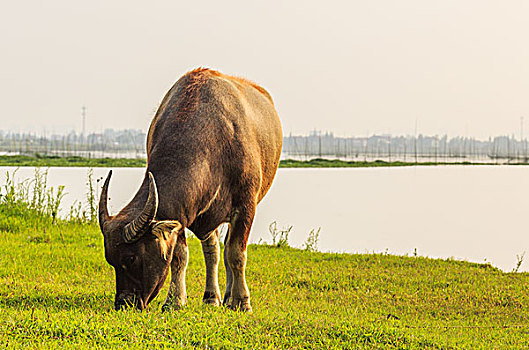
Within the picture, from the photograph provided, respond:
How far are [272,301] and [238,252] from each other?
1177 millimetres

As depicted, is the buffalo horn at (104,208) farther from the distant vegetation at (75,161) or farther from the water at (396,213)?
the distant vegetation at (75,161)

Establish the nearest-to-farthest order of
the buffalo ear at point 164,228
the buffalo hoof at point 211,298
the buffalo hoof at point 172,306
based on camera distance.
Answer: the buffalo ear at point 164,228 → the buffalo hoof at point 172,306 → the buffalo hoof at point 211,298

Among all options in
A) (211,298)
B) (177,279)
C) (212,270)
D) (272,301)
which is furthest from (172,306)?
(272,301)

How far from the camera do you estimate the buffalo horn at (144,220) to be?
16.5 ft

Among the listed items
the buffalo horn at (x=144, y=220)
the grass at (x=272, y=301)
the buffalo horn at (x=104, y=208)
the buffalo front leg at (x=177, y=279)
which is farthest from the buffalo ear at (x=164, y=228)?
the buffalo front leg at (x=177, y=279)

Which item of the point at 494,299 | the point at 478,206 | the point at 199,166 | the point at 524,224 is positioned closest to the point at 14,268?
the point at 199,166

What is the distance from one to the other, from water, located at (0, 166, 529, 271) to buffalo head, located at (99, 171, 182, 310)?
359 cm

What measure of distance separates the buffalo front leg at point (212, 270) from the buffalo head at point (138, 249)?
1.66m

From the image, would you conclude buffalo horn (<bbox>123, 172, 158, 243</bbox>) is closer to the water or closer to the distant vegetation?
the water

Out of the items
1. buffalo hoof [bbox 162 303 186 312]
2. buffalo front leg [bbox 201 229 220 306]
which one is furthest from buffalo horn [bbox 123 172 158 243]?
buffalo front leg [bbox 201 229 220 306]

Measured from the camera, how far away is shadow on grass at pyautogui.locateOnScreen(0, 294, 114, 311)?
238 inches

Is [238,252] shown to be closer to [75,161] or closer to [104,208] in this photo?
[104,208]

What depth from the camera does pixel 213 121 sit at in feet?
20.5

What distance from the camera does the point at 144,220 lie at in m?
5.04
